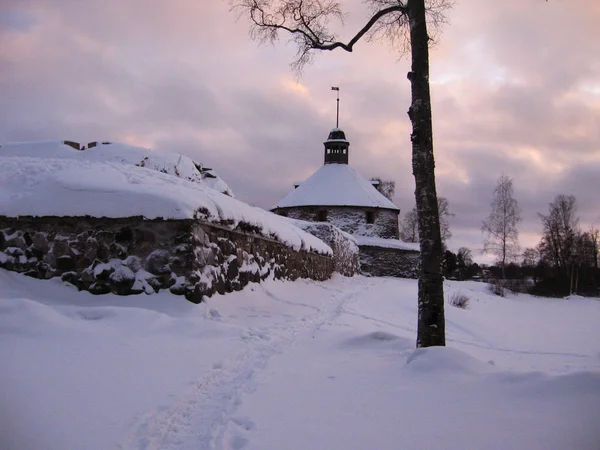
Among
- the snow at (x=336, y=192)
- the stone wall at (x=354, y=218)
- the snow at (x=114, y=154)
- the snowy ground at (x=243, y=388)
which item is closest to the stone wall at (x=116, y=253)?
the snowy ground at (x=243, y=388)

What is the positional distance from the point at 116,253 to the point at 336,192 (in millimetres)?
28714

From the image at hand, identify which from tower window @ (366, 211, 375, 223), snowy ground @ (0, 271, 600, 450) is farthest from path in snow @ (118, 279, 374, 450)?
tower window @ (366, 211, 375, 223)

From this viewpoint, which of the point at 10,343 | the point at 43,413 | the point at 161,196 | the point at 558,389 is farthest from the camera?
the point at 161,196

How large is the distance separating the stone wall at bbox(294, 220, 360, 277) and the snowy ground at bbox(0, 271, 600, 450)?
12.1m

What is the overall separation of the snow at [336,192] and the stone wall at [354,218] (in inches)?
14.2

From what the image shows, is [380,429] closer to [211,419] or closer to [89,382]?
[211,419]

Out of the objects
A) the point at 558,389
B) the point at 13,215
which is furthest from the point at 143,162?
the point at 558,389

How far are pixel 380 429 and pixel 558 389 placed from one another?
110 centimetres

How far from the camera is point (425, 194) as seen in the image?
14.9ft

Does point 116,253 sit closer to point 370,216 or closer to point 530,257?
point 370,216

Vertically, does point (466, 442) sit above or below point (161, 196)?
below

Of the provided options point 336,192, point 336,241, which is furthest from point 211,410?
point 336,192

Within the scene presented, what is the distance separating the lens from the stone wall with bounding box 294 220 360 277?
700 inches

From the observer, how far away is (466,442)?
2373 mm
